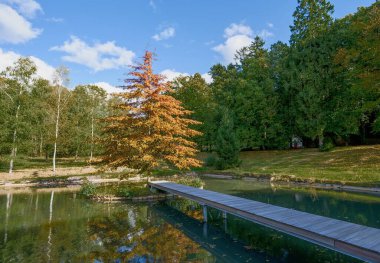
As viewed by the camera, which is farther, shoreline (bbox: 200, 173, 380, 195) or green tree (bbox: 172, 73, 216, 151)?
green tree (bbox: 172, 73, 216, 151)

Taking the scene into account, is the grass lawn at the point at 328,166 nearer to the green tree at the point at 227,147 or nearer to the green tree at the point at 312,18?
the green tree at the point at 227,147

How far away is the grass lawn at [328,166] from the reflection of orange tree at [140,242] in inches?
488

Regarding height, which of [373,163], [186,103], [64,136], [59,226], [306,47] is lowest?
[59,226]

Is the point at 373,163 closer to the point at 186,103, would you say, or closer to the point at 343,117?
the point at 343,117

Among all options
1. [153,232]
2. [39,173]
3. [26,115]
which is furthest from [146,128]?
[26,115]

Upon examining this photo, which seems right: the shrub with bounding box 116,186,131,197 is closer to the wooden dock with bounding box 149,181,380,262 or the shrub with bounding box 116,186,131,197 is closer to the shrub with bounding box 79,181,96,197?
the shrub with bounding box 79,181,96,197

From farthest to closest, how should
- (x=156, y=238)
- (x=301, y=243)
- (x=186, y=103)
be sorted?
(x=186, y=103) < (x=156, y=238) < (x=301, y=243)

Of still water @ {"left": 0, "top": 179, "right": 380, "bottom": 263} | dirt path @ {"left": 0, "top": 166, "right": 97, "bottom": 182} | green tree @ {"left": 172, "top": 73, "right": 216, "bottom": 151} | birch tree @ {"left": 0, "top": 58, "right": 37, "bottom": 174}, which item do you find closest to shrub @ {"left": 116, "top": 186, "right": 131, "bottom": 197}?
still water @ {"left": 0, "top": 179, "right": 380, "bottom": 263}

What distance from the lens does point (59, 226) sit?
9.46m

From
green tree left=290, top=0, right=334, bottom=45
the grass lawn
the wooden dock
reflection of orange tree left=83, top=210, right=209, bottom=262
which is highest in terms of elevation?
green tree left=290, top=0, right=334, bottom=45

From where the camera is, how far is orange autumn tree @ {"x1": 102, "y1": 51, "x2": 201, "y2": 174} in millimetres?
15435

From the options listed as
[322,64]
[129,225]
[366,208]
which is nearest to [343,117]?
[322,64]

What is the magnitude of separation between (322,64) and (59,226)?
30109 millimetres

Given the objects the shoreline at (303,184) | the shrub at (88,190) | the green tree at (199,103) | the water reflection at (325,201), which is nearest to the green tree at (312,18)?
the green tree at (199,103)
